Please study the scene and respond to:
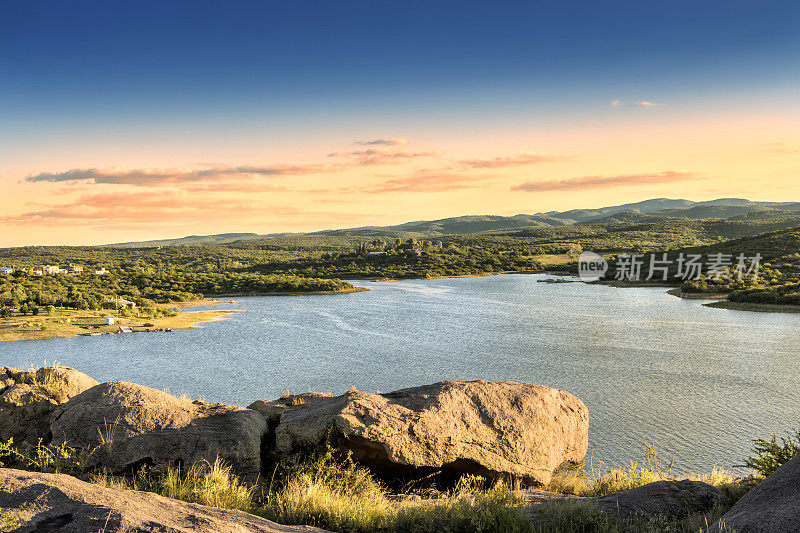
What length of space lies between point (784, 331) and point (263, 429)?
60.2 m

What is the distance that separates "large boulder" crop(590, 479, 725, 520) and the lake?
11858 mm

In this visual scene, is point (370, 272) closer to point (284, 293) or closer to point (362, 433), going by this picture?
point (284, 293)

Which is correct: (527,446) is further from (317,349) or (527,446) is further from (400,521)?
(317,349)

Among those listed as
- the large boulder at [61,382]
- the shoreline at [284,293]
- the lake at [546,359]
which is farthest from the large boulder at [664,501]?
the shoreline at [284,293]

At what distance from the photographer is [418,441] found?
9.25 m

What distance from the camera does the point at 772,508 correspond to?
6254mm

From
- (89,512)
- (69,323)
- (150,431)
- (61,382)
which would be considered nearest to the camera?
(89,512)

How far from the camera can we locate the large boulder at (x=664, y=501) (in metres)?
7.76

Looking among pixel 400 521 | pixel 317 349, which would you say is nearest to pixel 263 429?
pixel 400 521

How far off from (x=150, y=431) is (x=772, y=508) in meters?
9.08

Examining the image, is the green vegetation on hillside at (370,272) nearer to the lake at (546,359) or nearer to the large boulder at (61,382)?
the lake at (546,359)

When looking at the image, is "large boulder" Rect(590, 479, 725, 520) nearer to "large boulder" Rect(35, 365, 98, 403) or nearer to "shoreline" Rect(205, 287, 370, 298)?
"large boulder" Rect(35, 365, 98, 403)

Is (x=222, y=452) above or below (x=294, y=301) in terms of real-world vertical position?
above

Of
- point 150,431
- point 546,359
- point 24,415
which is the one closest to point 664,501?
point 150,431
